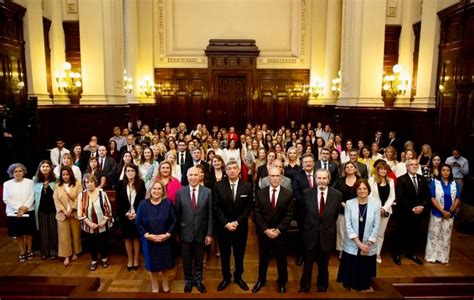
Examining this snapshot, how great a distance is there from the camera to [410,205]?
5426 millimetres

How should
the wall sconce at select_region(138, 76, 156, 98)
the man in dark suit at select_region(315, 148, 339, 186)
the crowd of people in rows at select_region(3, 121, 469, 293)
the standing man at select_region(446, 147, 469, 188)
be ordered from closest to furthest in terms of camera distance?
1. the crowd of people in rows at select_region(3, 121, 469, 293)
2. the man in dark suit at select_region(315, 148, 339, 186)
3. the standing man at select_region(446, 147, 469, 188)
4. the wall sconce at select_region(138, 76, 156, 98)

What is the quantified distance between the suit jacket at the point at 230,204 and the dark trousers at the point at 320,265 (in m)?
0.90

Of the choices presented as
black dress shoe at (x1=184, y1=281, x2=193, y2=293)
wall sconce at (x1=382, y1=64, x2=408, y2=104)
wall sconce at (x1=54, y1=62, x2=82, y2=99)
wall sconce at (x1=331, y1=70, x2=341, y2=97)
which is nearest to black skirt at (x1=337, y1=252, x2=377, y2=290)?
black dress shoe at (x1=184, y1=281, x2=193, y2=293)

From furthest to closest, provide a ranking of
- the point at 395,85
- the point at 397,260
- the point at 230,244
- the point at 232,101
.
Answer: the point at 232,101
the point at 395,85
the point at 397,260
the point at 230,244

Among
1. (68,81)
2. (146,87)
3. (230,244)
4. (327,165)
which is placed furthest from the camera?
(146,87)

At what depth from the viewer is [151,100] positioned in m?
17.2

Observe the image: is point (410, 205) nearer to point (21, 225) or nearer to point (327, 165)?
point (327, 165)

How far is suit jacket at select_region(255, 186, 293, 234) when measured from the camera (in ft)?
14.4

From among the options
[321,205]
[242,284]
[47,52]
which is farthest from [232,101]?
[321,205]

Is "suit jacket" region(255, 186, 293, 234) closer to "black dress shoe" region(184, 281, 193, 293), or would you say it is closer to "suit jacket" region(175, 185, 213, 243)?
"suit jacket" region(175, 185, 213, 243)

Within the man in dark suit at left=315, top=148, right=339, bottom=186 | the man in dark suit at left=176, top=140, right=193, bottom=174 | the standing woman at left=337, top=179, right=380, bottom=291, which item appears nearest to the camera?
the standing woman at left=337, top=179, right=380, bottom=291

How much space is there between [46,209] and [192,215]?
2603 millimetres

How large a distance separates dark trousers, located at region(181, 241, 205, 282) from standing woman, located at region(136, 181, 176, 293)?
20 cm

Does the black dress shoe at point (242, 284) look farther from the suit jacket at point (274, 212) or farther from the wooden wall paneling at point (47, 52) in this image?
the wooden wall paneling at point (47, 52)
